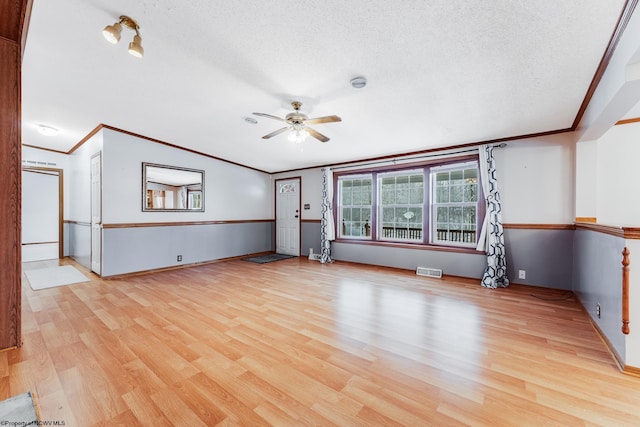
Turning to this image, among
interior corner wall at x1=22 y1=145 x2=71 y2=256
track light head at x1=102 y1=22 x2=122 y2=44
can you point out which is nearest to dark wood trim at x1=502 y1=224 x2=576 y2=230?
track light head at x1=102 y1=22 x2=122 y2=44

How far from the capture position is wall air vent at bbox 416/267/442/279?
4554 mm

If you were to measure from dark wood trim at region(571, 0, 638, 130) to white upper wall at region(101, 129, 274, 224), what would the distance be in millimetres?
6193

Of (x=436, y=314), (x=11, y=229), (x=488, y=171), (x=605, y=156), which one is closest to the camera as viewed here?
(x=11, y=229)

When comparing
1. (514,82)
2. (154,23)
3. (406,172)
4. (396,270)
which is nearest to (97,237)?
(154,23)

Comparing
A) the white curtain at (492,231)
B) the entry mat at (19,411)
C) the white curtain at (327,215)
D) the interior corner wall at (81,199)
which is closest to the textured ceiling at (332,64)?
the white curtain at (492,231)

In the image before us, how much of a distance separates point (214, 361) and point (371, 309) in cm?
180

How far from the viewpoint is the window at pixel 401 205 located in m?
5.13

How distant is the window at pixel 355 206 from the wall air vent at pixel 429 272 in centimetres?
142

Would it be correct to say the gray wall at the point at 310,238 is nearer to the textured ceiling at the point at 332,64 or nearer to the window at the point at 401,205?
the window at the point at 401,205

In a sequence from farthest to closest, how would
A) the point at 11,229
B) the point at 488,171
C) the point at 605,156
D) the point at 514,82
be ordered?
the point at 488,171, the point at 605,156, the point at 514,82, the point at 11,229

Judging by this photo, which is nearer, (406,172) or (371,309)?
(371,309)

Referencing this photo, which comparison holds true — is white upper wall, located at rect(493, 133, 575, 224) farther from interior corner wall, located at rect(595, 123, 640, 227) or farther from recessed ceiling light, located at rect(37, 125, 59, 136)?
recessed ceiling light, located at rect(37, 125, 59, 136)

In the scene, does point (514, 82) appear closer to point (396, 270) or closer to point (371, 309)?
point (371, 309)

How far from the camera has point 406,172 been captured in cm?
527
